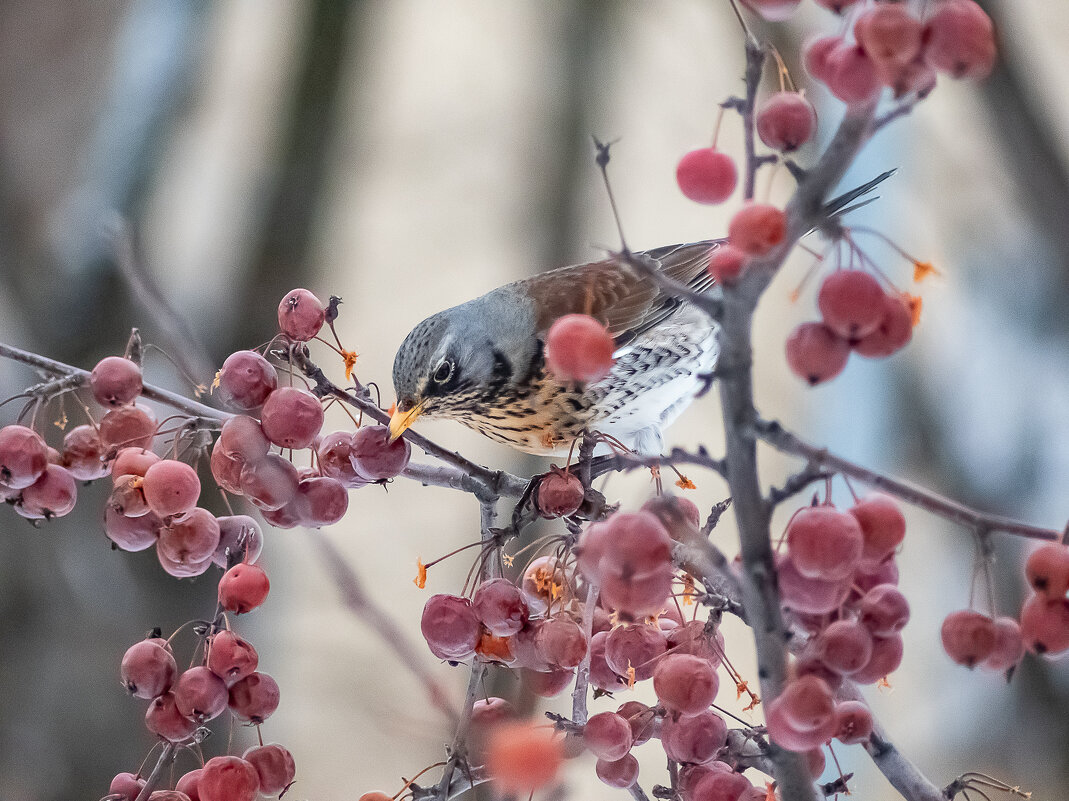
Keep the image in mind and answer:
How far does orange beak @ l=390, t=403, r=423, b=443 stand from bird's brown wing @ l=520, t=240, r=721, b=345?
9.1 inches

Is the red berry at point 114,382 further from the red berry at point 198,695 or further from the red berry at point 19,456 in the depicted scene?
the red berry at point 198,695

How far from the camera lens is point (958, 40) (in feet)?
1.07

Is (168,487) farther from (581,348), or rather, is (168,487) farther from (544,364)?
(544,364)

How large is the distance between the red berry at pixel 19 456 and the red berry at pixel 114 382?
0.06m

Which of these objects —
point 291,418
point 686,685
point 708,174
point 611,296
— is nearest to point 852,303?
point 708,174

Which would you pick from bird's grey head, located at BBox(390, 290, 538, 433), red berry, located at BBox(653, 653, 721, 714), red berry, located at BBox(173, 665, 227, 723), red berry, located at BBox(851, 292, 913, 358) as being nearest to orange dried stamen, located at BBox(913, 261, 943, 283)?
red berry, located at BBox(851, 292, 913, 358)

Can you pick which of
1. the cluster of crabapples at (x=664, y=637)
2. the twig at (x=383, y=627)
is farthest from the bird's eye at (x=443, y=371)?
the cluster of crabapples at (x=664, y=637)

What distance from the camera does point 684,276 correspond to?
1488 mm

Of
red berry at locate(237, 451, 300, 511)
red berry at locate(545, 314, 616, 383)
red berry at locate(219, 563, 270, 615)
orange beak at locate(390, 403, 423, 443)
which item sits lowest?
red berry at locate(219, 563, 270, 615)

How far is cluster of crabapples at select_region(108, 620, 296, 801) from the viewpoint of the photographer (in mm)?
580

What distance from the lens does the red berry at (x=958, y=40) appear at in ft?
1.07

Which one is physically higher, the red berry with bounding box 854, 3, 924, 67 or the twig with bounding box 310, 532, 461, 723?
the red berry with bounding box 854, 3, 924, 67

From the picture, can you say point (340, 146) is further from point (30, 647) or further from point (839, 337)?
point (839, 337)

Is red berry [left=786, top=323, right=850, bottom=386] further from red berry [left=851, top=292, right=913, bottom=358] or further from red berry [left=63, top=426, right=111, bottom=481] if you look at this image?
red berry [left=63, top=426, right=111, bottom=481]
